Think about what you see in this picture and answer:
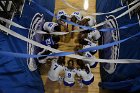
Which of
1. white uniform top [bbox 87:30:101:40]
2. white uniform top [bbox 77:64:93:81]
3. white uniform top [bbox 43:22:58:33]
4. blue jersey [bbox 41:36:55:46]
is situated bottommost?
white uniform top [bbox 77:64:93:81]

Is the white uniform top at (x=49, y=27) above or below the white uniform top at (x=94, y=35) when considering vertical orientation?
above

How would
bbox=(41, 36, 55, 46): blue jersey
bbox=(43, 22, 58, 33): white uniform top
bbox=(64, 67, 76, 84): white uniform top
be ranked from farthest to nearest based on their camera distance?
bbox=(43, 22, 58, 33): white uniform top < bbox=(41, 36, 55, 46): blue jersey < bbox=(64, 67, 76, 84): white uniform top

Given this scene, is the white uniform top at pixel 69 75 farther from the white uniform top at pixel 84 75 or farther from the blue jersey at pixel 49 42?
the blue jersey at pixel 49 42

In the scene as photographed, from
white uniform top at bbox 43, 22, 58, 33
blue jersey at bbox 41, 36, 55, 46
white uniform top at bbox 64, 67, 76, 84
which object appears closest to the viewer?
white uniform top at bbox 64, 67, 76, 84

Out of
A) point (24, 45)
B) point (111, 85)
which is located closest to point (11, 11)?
point (24, 45)

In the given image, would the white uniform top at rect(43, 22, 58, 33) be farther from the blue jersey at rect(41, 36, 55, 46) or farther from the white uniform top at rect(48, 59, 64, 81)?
the white uniform top at rect(48, 59, 64, 81)

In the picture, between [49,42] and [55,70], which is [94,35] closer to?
[49,42]

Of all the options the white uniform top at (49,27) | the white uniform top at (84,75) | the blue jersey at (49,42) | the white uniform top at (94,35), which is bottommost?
the white uniform top at (84,75)

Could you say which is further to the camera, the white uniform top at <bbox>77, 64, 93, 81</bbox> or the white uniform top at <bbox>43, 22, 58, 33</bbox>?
the white uniform top at <bbox>43, 22, 58, 33</bbox>

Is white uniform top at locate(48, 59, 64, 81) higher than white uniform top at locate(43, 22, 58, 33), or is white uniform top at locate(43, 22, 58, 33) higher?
white uniform top at locate(43, 22, 58, 33)

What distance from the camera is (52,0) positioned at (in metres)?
4.38

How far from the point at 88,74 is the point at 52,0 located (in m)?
1.90

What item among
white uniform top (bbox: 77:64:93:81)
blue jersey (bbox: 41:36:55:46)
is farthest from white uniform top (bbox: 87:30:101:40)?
white uniform top (bbox: 77:64:93:81)

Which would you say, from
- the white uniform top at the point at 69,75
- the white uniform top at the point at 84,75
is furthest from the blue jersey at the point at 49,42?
the white uniform top at the point at 84,75
